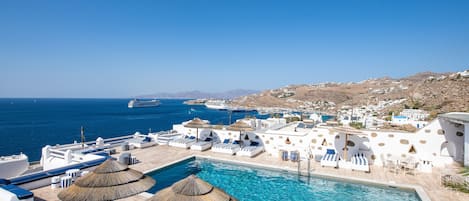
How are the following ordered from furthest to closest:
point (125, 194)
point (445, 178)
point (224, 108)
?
1. point (224, 108)
2. point (445, 178)
3. point (125, 194)

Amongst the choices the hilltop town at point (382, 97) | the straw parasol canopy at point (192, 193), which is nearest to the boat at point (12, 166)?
the straw parasol canopy at point (192, 193)

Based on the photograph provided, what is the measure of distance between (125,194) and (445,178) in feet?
36.3

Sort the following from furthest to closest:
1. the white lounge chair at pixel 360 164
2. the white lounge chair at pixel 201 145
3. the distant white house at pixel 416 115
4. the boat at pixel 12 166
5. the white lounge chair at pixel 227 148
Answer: the distant white house at pixel 416 115 → the white lounge chair at pixel 201 145 → the white lounge chair at pixel 227 148 → the boat at pixel 12 166 → the white lounge chair at pixel 360 164

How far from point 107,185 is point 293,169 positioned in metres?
8.32

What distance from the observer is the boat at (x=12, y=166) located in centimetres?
1089

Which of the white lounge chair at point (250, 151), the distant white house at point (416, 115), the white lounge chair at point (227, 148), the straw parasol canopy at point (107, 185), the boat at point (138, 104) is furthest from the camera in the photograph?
the boat at point (138, 104)

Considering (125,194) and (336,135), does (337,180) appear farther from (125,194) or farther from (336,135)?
(125,194)

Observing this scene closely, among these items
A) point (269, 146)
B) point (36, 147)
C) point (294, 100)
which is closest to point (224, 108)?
point (294, 100)

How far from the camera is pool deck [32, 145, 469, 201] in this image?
8.04m

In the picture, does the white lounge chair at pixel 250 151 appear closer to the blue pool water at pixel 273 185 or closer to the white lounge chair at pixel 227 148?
the white lounge chair at pixel 227 148

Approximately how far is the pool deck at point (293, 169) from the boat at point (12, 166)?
397cm

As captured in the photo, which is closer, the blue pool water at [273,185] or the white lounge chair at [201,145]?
the blue pool water at [273,185]

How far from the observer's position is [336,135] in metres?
12.6

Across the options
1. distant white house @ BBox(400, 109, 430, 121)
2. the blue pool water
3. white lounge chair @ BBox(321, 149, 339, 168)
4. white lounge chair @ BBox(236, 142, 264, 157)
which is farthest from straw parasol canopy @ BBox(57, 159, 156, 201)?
distant white house @ BBox(400, 109, 430, 121)
